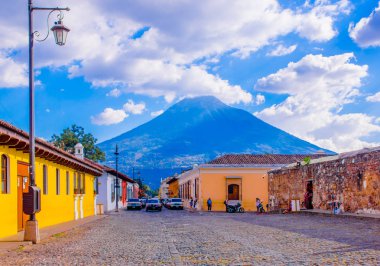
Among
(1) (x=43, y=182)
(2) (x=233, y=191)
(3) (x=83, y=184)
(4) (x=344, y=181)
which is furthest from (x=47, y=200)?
(2) (x=233, y=191)

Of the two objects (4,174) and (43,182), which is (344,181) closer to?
(43,182)

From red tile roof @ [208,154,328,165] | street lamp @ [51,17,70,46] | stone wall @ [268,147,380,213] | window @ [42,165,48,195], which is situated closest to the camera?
street lamp @ [51,17,70,46]

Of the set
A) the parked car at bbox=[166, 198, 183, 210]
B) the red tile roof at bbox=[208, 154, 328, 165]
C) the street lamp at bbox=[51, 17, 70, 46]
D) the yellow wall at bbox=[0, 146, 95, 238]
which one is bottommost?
the parked car at bbox=[166, 198, 183, 210]

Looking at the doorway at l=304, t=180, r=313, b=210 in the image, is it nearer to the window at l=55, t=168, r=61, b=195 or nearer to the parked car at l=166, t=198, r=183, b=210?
the window at l=55, t=168, r=61, b=195

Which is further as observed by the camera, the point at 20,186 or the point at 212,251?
the point at 20,186

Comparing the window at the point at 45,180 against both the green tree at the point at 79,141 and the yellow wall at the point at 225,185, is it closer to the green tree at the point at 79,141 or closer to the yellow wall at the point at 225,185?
the yellow wall at the point at 225,185

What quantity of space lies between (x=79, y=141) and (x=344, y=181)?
189 ft

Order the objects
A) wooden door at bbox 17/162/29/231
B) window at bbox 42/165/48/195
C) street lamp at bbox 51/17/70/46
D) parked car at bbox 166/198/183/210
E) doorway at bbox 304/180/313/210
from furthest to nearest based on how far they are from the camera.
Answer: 1. parked car at bbox 166/198/183/210
2. doorway at bbox 304/180/313/210
3. window at bbox 42/165/48/195
4. wooden door at bbox 17/162/29/231
5. street lamp at bbox 51/17/70/46

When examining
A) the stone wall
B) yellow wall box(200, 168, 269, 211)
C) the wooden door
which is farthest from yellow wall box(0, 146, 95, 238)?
yellow wall box(200, 168, 269, 211)

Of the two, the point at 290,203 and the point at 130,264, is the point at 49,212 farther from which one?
the point at 290,203

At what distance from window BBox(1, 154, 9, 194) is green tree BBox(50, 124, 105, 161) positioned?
62901 mm

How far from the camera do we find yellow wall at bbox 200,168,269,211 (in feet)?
176

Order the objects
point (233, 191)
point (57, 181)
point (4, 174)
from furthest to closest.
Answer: point (233, 191), point (57, 181), point (4, 174)

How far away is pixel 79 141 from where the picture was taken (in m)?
80.2
